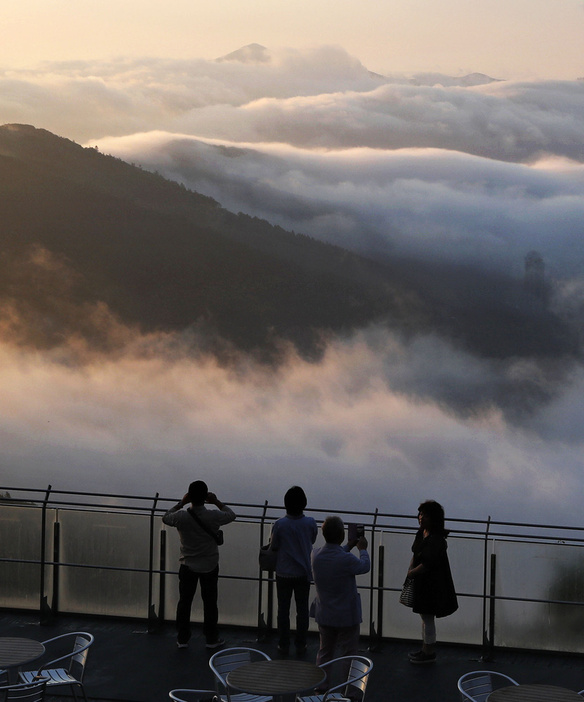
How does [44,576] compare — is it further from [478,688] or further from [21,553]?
[478,688]

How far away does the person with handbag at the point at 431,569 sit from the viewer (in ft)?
20.2

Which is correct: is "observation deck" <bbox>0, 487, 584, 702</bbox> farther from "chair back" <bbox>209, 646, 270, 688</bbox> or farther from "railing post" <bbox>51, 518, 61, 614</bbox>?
"chair back" <bbox>209, 646, 270, 688</bbox>

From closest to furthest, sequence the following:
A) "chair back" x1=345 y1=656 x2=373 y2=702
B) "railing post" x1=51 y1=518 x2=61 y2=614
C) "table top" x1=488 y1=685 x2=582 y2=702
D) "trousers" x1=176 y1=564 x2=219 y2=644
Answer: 1. "table top" x1=488 y1=685 x2=582 y2=702
2. "chair back" x1=345 y1=656 x2=373 y2=702
3. "trousers" x1=176 y1=564 x2=219 y2=644
4. "railing post" x1=51 y1=518 x2=61 y2=614

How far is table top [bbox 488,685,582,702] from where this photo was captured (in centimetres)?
445

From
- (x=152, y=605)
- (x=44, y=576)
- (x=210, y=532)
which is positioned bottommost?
(x=152, y=605)

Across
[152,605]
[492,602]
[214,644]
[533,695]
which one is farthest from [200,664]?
[533,695]

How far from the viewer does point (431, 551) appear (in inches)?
244

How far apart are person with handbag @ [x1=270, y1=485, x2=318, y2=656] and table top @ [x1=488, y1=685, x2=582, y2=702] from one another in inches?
82.7

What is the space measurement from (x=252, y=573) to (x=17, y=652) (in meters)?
3.03

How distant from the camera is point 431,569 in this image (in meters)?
6.26

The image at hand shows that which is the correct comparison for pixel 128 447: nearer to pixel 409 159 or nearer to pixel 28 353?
pixel 28 353

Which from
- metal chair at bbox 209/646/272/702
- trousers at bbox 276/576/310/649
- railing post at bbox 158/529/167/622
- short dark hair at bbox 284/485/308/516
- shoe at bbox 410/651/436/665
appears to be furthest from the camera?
railing post at bbox 158/529/167/622

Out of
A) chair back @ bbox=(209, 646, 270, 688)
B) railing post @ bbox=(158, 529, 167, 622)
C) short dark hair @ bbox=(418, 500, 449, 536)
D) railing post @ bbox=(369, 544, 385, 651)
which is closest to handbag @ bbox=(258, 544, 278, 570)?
short dark hair @ bbox=(418, 500, 449, 536)

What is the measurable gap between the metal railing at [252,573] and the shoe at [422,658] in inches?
20.6
